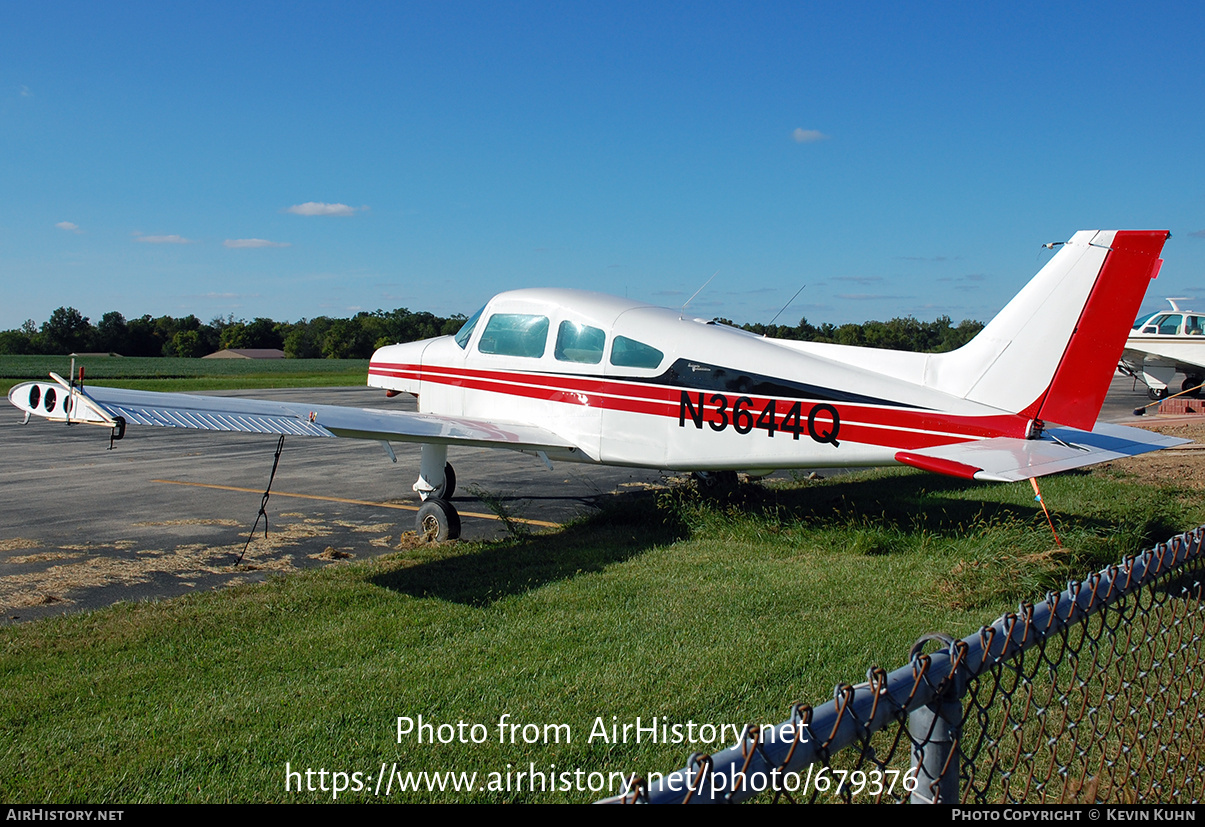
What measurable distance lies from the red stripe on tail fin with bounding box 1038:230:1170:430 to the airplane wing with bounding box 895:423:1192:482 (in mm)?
229

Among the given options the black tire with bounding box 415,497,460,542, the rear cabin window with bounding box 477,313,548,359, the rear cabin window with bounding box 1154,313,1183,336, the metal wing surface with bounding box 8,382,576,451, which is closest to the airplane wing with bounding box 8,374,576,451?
the metal wing surface with bounding box 8,382,576,451

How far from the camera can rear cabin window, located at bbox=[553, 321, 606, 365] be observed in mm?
8781

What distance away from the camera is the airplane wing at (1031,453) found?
19.7 ft

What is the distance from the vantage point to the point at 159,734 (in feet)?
13.4

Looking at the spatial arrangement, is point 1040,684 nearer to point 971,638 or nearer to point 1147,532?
point 971,638

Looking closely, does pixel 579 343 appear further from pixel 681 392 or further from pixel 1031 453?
pixel 1031 453

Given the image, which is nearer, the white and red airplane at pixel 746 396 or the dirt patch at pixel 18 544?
the white and red airplane at pixel 746 396

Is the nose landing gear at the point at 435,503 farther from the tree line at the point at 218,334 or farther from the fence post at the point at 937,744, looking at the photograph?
the tree line at the point at 218,334

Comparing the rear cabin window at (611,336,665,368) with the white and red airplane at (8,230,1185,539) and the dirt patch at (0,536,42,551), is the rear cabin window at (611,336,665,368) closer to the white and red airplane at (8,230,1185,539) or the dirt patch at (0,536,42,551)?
the white and red airplane at (8,230,1185,539)

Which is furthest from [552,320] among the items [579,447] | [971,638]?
[971,638]

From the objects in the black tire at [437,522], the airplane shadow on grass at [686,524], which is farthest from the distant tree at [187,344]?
the black tire at [437,522]

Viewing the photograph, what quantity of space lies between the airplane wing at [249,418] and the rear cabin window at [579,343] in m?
0.90

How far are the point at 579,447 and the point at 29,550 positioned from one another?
18.5ft

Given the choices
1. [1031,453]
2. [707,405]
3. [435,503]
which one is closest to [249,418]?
[435,503]
